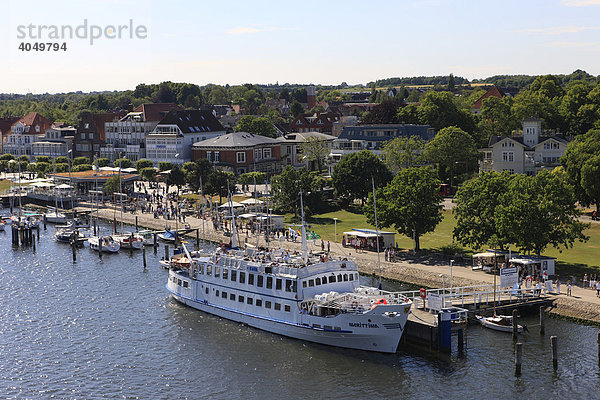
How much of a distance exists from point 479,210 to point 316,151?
259 ft

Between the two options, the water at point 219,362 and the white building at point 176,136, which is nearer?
the water at point 219,362

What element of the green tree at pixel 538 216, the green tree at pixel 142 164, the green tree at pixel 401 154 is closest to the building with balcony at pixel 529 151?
the green tree at pixel 401 154

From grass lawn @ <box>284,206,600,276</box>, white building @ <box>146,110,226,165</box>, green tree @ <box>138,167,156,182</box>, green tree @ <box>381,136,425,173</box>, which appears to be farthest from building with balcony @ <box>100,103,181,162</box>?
grass lawn @ <box>284,206,600,276</box>

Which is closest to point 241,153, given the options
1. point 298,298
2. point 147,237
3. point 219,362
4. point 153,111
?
point 153,111

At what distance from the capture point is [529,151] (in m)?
133

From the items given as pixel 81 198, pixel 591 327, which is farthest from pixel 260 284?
pixel 81 198

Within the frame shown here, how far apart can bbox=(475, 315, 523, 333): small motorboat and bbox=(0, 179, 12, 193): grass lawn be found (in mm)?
119279

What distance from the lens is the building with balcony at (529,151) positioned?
5153 inches

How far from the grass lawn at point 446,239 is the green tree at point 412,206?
12.9 feet

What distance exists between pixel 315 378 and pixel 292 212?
214ft

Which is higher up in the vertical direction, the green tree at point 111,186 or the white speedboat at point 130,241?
the green tree at point 111,186

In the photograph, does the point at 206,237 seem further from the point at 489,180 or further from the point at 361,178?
the point at 489,180

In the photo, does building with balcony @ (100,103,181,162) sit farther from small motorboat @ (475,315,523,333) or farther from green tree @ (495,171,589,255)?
small motorboat @ (475,315,523,333)

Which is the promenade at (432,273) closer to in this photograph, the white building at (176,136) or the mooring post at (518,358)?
the mooring post at (518,358)
